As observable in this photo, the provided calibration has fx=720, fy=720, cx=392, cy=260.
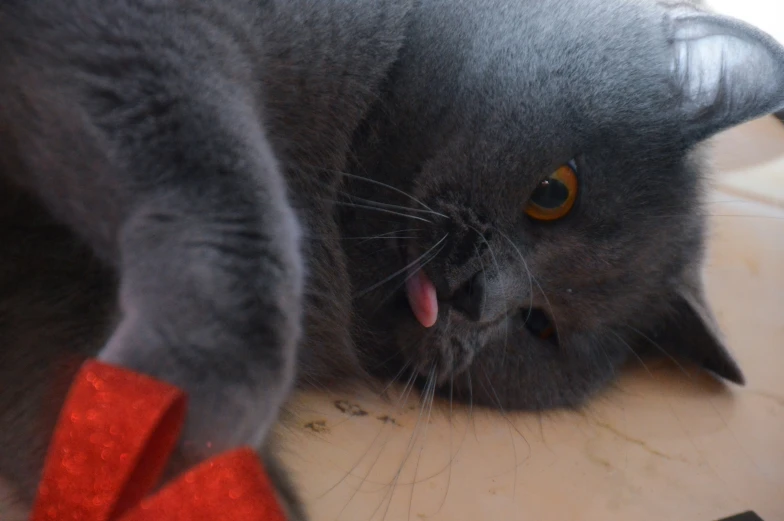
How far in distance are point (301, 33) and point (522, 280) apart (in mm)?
430

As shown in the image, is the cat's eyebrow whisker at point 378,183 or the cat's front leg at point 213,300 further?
the cat's eyebrow whisker at point 378,183

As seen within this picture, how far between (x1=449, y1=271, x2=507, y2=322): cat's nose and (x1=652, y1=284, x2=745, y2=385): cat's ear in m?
0.37

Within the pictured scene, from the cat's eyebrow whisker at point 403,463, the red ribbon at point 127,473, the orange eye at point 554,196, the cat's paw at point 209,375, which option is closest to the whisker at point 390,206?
the orange eye at point 554,196

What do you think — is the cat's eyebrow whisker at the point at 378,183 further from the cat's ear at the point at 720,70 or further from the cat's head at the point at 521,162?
the cat's ear at the point at 720,70

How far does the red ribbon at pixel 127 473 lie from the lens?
50 centimetres

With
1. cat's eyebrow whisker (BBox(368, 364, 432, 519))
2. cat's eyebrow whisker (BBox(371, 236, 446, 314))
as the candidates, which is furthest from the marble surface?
cat's eyebrow whisker (BBox(371, 236, 446, 314))

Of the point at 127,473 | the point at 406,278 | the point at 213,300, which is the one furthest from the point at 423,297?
the point at 127,473

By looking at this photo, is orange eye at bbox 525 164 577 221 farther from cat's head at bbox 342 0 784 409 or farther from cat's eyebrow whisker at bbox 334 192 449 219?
cat's eyebrow whisker at bbox 334 192 449 219

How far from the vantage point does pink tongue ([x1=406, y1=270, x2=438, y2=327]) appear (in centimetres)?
95

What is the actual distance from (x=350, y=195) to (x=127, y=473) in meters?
0.54

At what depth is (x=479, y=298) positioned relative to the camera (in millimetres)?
921

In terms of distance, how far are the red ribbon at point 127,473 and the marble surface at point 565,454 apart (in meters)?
0.33

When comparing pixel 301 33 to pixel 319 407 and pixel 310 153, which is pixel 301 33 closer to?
pixel 310 153

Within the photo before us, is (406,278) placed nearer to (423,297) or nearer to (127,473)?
(423,297)
